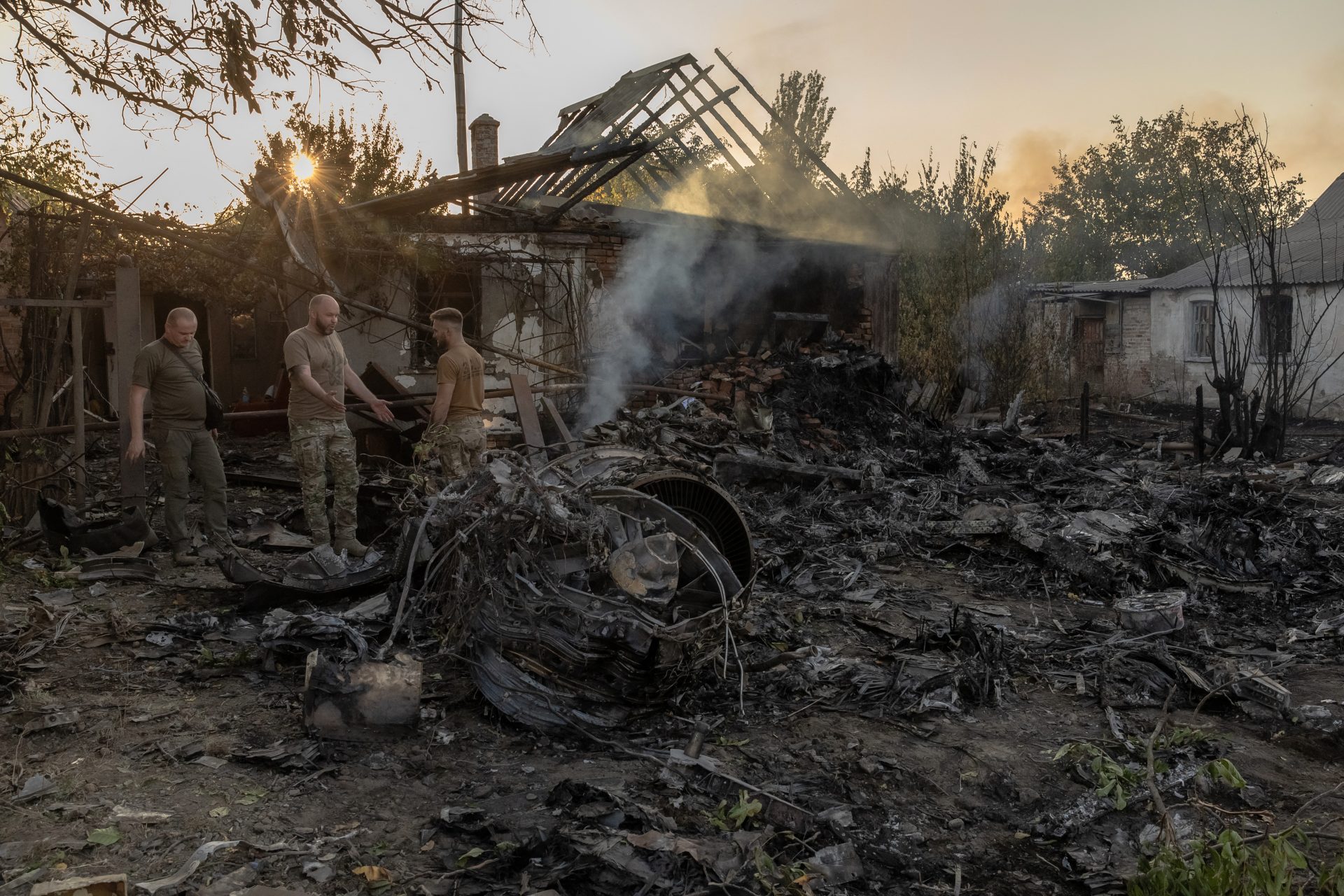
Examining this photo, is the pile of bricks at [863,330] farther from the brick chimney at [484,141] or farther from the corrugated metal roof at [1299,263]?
the brick chimney at [484,141]

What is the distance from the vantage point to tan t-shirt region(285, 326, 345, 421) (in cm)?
645

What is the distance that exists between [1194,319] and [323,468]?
22.8m

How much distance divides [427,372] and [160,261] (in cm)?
666

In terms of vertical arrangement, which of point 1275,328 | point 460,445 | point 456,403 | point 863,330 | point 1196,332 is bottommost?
point 460,445

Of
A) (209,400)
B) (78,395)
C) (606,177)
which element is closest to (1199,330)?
(606,177)

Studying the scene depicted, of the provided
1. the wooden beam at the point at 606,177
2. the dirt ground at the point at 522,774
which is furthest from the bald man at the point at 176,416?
the wooden beam at the point at 606,177

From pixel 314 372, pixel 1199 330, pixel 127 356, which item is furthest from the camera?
pixel 1199 330

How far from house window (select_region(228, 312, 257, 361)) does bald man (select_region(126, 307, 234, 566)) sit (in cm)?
1384

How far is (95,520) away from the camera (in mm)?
7117

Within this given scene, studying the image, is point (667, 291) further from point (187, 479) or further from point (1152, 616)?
point (1152, 616)

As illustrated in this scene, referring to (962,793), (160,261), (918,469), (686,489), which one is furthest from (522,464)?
(160,261)

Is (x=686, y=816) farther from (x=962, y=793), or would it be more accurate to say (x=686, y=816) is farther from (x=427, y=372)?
(x=427, y=372)

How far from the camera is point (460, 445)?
6.95 metres

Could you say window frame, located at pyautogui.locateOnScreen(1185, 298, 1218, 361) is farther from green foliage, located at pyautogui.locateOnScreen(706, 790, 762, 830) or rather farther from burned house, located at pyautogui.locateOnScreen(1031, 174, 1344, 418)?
green foliage, located at pyautogui.locateOnScreen(706, 790, 762, 830)
